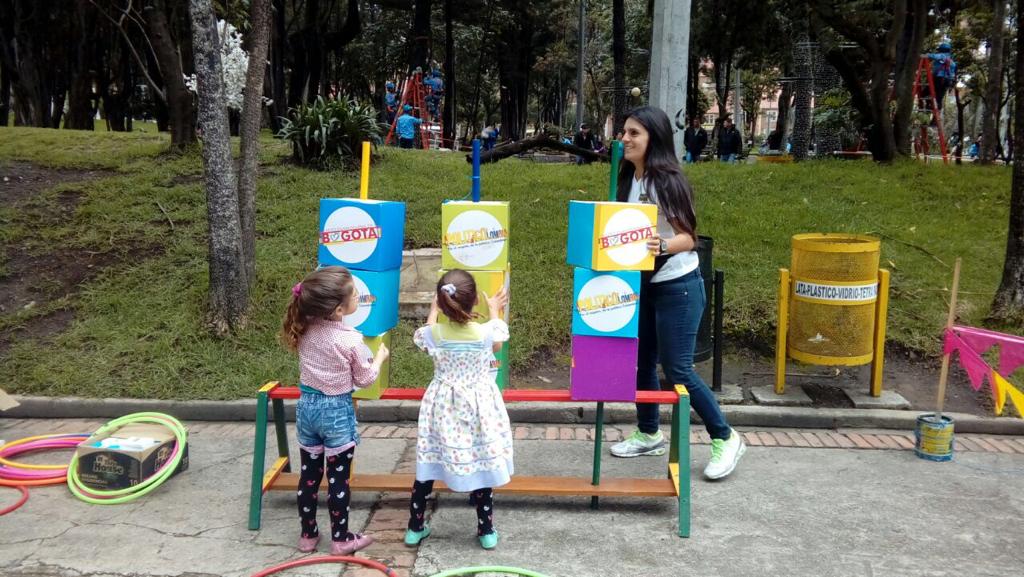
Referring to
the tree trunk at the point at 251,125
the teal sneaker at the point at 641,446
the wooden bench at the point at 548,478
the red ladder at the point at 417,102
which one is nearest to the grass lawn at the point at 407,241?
the tree trunk at the point at 251,125

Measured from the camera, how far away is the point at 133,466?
13.8ft

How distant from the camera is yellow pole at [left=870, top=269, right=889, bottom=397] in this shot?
5582 millimetres

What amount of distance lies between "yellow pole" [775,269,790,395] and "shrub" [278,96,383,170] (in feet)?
22.0

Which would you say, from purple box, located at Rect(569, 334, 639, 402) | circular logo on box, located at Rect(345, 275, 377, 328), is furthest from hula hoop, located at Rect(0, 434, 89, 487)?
purple box, located at Rect(569, 334, 639, 402)

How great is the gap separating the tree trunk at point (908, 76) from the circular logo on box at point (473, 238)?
10.4 m

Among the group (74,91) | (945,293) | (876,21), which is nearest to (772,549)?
(945,293)

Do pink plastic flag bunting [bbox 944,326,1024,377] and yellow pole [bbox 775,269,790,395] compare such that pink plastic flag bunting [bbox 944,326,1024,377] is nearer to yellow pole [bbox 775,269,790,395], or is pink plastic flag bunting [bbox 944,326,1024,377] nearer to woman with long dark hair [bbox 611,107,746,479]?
yellow pole [bbox 775,269,790,395]

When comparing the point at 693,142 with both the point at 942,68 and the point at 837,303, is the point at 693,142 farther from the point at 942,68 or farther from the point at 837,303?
the point at 837,303

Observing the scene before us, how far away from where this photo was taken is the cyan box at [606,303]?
365 centimetres

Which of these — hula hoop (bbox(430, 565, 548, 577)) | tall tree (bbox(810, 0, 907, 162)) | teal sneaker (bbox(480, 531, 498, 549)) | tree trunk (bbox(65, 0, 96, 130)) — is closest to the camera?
hula hoop (bbox(430, 565, 548, 577))

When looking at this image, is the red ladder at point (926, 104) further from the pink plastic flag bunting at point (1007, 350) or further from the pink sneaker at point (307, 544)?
the pink sneaker at point (307, 544)

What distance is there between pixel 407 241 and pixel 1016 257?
19.1ft

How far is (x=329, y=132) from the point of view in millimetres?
10406

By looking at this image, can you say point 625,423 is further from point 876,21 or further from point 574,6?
point 574,6
